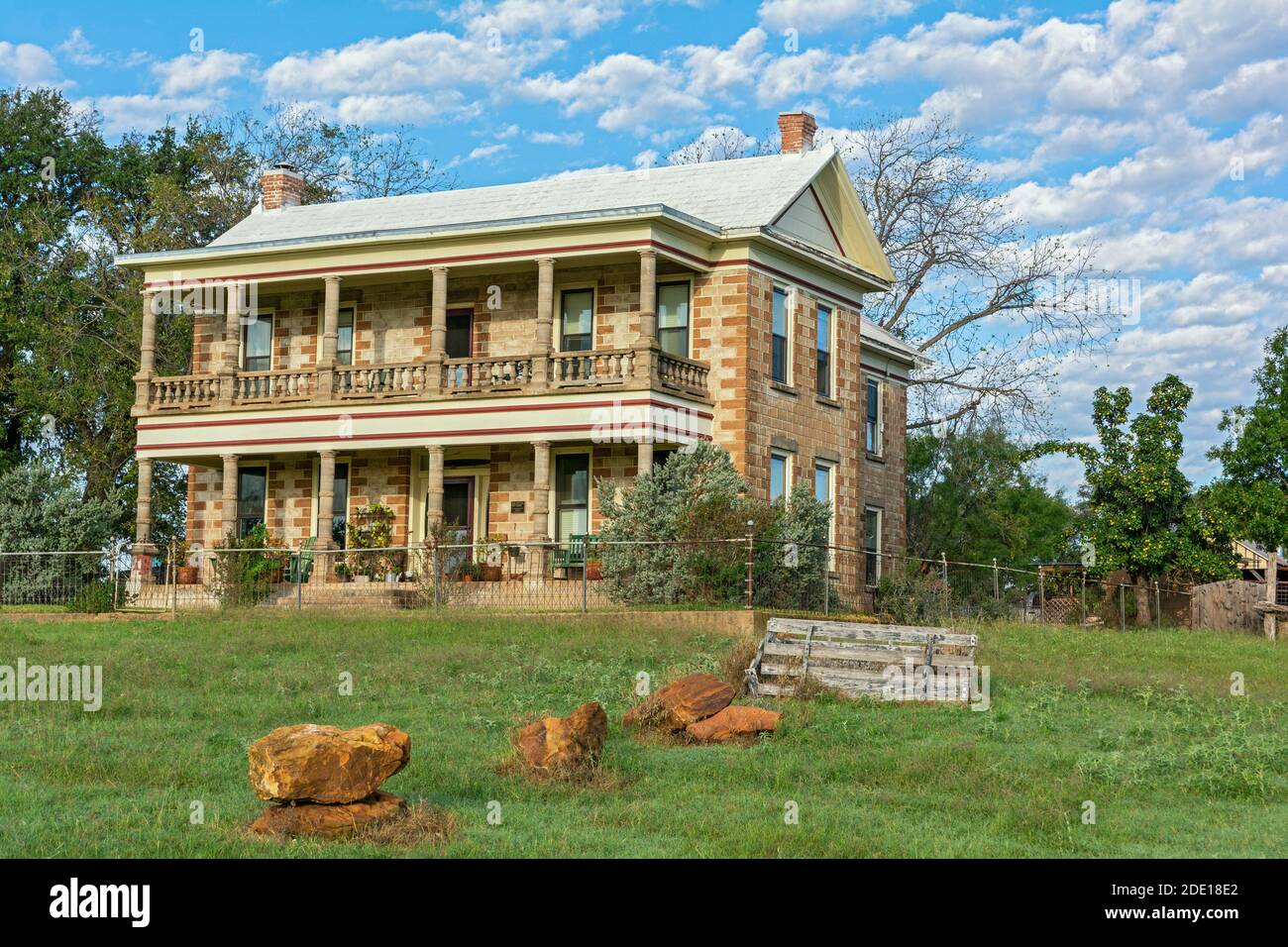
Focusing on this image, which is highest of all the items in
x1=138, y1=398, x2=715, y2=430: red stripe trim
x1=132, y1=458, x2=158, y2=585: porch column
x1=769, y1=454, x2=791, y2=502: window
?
x1=138, y1=398, x2=715, y2=430: red stripe trim

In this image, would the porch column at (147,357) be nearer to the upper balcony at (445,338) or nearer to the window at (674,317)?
the upper balcony at (445,338)

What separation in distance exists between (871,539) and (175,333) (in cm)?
1881

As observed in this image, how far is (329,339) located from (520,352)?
12.1ft

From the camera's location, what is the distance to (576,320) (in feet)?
104

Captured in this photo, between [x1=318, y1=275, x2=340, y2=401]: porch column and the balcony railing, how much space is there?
0.03 meters

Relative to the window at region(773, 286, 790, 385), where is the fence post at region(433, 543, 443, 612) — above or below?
below

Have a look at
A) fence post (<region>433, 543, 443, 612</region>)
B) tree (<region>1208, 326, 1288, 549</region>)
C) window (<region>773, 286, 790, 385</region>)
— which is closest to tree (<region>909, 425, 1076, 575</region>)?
tree (<region>1208, 326, 1288, 549</region>)

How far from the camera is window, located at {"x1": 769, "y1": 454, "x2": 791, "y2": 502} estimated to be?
30922mm

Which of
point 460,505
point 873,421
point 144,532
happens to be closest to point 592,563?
point 460,505

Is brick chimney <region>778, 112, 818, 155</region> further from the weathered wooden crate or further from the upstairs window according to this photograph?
the weathered wooden crate

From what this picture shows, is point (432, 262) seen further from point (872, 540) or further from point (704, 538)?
point (872, 540)

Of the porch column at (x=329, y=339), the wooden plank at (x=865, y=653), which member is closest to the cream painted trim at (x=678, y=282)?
the porch column at (x=329, y=339)
